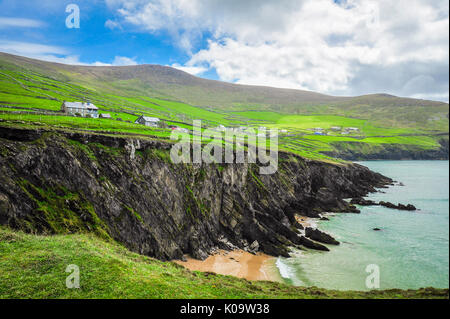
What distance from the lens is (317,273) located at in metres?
31.7

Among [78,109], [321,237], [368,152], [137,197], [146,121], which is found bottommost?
[321,237]

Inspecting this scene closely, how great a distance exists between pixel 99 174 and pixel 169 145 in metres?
14.3

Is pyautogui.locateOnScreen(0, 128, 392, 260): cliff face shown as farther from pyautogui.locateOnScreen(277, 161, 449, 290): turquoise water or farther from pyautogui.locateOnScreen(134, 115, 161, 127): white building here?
pyautogui.locateOnScreen(134, 115, 161, 127): white building

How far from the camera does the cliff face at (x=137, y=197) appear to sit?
22.9 m

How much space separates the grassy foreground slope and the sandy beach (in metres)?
11.3

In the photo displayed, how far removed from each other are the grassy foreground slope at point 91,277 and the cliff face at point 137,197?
3783 mm

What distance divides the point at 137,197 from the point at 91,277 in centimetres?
1682

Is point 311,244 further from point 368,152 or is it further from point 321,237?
point 368,152

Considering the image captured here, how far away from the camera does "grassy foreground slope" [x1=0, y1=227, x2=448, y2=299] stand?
14117 millimetres

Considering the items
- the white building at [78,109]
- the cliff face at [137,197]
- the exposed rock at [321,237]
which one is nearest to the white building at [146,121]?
the white building at [78,109]

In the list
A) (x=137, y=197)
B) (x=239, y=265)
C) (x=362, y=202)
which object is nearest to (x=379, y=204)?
(x=362, y=202)

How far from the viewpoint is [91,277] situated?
15508 millimetres
